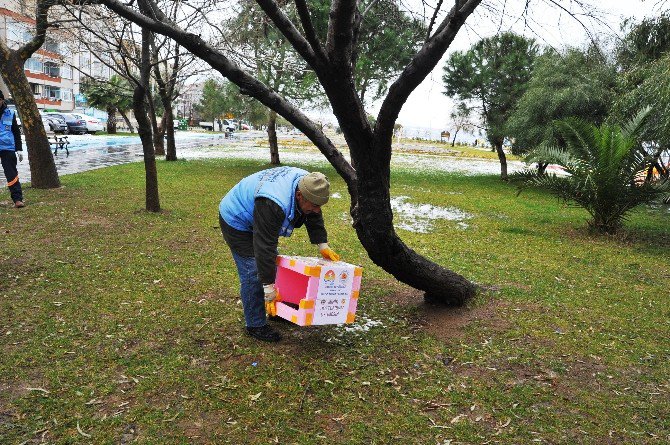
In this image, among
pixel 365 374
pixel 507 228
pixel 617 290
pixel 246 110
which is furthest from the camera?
pixel 246 110

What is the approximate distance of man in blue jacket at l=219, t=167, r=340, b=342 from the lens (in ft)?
11.7

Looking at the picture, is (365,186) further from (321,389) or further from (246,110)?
(246,110)

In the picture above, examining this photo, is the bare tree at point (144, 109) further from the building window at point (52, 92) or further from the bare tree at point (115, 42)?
the building window at point (52, 92)

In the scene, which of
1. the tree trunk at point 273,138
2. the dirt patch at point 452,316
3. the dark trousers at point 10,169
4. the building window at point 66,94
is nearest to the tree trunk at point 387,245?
the dirt patch at point 452,316

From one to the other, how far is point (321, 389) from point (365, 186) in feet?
5.13

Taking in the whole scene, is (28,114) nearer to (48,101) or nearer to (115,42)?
(115,42)

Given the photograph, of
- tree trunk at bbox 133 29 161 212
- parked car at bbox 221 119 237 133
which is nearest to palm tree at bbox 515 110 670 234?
tree trunk at bbox 133 29 161 212

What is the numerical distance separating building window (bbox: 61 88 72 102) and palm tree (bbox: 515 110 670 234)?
59143 mm

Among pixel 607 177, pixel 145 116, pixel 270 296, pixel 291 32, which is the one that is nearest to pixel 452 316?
pixel 270 296

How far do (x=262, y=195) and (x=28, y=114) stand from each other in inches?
332

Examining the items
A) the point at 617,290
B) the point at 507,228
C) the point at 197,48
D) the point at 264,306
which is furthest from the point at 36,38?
the point at 617,290

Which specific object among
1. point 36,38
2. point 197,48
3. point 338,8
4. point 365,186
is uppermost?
point 36,38

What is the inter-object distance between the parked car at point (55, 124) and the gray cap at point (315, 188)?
32964 millimetres

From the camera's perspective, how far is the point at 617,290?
588cm
